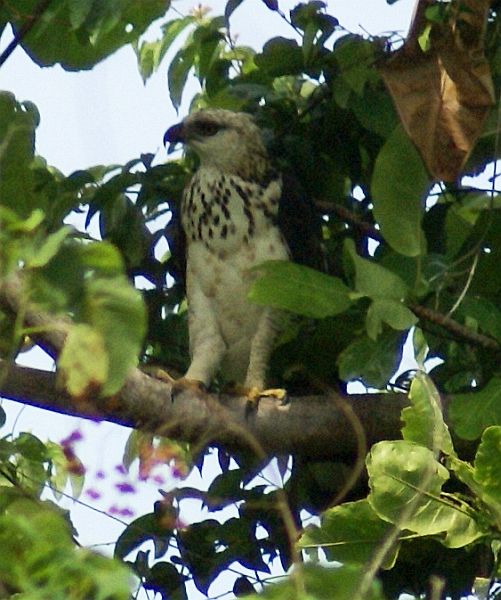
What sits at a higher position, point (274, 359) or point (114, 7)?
point (114, 7)

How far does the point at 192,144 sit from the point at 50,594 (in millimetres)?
3122

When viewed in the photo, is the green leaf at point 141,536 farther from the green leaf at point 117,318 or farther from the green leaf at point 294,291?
the green leaf at point 117,318

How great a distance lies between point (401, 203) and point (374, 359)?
387 millimetres

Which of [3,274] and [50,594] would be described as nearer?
[50,594]

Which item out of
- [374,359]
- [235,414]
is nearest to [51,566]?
[374,359]

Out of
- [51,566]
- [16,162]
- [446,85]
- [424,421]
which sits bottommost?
[51,566]

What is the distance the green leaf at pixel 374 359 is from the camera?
303 centimetres

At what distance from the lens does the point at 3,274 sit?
5.24 ft

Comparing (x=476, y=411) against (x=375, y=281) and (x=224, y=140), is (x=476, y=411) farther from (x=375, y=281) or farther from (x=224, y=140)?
(x=224, y=140)

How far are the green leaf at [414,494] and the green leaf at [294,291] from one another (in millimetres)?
366

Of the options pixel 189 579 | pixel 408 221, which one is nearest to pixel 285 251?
pixel 189 579

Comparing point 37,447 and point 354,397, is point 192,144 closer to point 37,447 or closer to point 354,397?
point 354,397

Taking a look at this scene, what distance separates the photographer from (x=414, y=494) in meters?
2.35

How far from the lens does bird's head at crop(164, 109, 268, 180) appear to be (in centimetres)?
435
